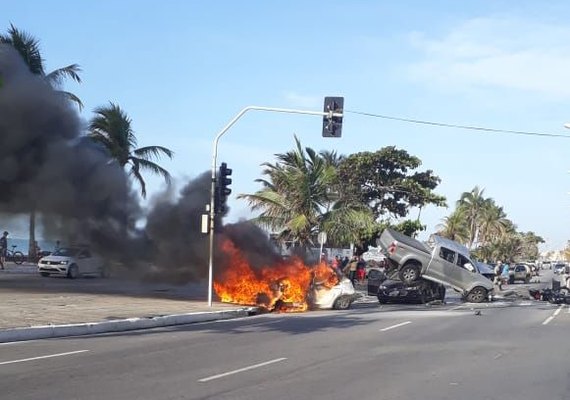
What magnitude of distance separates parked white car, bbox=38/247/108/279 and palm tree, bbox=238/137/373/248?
918 centimetres

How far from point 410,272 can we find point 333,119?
26.6 ft

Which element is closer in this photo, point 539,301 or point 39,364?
point 39,364

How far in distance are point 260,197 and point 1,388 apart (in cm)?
2947

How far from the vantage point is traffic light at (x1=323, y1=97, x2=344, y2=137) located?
65.2ft

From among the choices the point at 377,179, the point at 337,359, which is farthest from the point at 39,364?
the point at 377,179

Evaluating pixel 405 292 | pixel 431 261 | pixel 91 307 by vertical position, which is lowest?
pixel 91 307

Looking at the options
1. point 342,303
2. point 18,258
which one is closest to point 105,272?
point 18,258

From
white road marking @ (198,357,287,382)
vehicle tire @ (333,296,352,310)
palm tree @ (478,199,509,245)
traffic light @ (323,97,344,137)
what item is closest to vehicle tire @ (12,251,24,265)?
vehicle tire @ (333,296,352,310)

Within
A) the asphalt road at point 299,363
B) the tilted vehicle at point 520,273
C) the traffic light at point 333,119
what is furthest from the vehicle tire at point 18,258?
the tilted vehicle at point 520,273

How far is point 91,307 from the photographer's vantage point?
18.5m

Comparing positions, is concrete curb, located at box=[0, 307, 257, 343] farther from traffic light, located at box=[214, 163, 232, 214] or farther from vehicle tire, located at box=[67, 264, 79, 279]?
vehicle tire, located at box=[67, 264, 79, 279]

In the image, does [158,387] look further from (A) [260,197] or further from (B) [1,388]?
(A) [260,197]

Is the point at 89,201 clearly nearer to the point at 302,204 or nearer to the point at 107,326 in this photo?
the point at 107,326

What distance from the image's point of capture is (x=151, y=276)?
2438 cm
